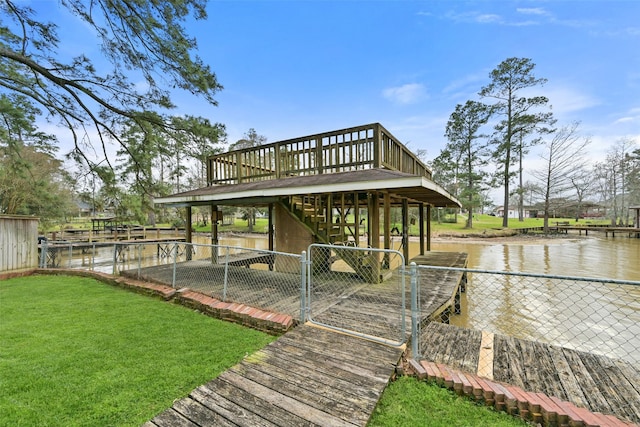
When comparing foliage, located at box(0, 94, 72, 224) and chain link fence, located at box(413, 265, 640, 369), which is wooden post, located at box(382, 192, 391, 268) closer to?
chain link fence, located at box(413, 265, 640, 369)

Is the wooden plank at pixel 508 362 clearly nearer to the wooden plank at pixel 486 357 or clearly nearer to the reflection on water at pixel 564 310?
the wooden plank at pixel 486 357

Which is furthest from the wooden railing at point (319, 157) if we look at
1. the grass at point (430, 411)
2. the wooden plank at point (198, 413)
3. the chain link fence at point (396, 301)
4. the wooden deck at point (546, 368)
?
the wooden plank at point (198, 413)

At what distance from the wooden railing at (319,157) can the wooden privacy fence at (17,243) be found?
547 cm

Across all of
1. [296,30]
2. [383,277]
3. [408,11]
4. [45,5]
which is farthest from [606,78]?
[45,5]

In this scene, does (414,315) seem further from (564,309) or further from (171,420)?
(564,309)

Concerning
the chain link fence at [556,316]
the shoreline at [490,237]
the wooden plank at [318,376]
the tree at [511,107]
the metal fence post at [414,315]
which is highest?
the tree at [511,107]

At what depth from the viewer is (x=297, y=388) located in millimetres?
2574

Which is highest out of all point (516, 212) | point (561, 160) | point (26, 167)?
point (561, 160)

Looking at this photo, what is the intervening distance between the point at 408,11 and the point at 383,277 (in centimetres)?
1165

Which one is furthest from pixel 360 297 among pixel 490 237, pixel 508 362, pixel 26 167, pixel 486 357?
pixel 490 237

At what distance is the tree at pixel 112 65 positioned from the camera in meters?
6.46

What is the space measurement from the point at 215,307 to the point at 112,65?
702 cm

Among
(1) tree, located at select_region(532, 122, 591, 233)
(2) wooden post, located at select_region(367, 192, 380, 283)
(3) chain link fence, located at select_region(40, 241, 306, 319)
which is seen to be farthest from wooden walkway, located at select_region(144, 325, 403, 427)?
(1) tree, located at select_region(532, 122, 591, 233)

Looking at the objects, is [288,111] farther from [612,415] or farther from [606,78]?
[612,415]
